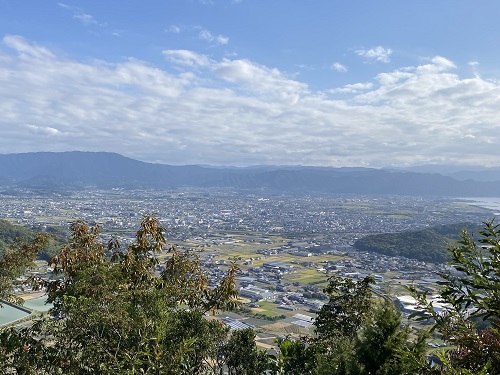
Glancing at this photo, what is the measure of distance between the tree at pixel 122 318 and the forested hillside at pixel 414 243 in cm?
5329

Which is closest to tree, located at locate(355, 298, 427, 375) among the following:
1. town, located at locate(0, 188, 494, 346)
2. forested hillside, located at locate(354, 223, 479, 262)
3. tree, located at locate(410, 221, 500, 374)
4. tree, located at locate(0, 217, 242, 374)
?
town, located at locate(0, 188, 494, 346)

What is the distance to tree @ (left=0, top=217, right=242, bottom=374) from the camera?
4637 millimetres

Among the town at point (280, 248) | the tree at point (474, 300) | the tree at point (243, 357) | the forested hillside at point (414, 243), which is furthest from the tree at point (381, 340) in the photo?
the forested hillside at point (414, 243)

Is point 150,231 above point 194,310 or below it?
above

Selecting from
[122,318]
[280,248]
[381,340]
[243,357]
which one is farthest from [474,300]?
[280,248]

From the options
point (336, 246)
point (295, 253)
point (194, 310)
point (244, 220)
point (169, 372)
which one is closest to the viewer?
point (169, 372)

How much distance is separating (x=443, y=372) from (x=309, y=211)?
114349 mm

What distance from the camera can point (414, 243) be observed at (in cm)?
5916

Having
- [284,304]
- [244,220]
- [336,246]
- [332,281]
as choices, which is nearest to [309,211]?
[244,220]

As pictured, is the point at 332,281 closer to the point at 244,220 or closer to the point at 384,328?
the point at 384,328

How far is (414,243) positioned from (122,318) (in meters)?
60.6

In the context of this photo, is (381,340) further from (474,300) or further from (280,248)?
(280,248)

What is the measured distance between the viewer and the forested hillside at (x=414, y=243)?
54.8 meters

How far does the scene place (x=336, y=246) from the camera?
63.8m
